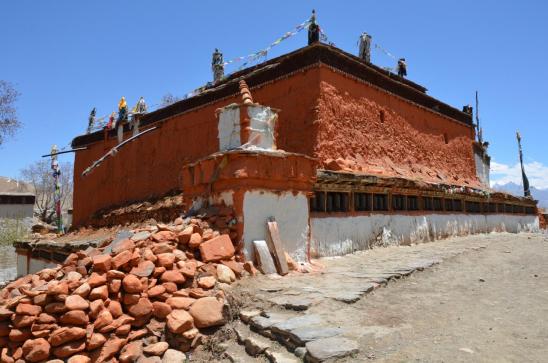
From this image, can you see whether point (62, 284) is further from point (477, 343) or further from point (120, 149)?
point (120, 149)

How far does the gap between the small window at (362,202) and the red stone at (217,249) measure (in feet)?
12.8

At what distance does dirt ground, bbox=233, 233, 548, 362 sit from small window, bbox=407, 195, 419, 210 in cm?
346

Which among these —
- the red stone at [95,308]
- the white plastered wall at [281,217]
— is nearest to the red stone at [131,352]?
the red stone at [95,308]

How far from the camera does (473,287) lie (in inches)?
219

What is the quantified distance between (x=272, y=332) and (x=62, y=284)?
84.1 inches

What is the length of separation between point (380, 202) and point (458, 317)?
5.47 metres

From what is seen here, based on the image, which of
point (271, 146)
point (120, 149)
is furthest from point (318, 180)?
→ point (120, 149)

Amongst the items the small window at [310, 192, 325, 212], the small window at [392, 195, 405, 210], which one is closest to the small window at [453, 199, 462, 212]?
the small window at [392, 195, 405, 210]

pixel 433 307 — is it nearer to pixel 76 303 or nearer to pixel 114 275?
pixel 114 275

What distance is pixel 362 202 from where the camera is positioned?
8.88m

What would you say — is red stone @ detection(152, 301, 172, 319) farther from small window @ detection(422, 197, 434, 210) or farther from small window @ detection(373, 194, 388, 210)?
small window @ detection(422, 197, 434, 210)

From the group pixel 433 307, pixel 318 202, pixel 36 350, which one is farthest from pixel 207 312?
pixel 318 202

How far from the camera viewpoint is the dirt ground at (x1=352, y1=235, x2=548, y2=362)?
3215mm

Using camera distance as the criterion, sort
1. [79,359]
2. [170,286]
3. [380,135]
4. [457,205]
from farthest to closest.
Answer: [457,205] < [380,135] < [170,286] < [79,359]
